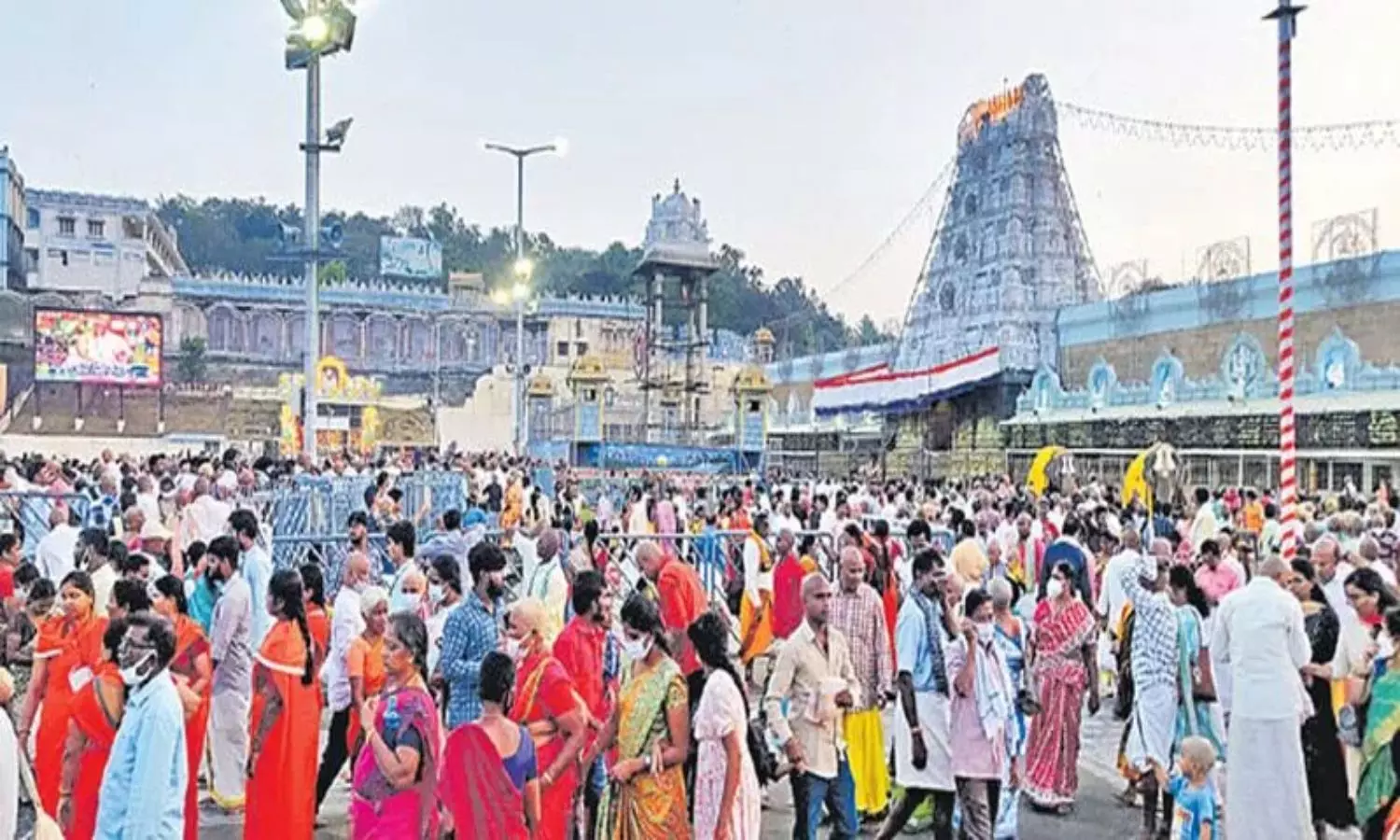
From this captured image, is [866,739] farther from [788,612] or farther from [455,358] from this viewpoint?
[455,358]

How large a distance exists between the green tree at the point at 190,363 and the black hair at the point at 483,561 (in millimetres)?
68109

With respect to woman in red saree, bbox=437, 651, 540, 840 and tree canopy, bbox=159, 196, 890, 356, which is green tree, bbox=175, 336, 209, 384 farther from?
woman in red saree, bbox=437, 651, 540, 840

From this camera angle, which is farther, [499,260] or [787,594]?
[499,260]

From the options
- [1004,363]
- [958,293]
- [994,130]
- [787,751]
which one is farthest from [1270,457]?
[994,130]

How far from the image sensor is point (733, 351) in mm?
69875

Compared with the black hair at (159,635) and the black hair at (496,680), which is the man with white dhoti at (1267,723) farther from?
the black hair at (159,635)

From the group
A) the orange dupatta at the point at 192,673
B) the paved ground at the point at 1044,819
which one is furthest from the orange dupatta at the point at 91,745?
the paved ground at the point at 1044,819

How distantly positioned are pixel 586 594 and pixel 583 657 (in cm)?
31

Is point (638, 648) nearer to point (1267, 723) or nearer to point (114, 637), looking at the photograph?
point (114, 637)

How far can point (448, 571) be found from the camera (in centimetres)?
700

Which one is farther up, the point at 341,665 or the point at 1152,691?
the point at 341,665

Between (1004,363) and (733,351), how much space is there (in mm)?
35152

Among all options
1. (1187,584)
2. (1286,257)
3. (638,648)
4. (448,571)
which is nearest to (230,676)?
(448,571)

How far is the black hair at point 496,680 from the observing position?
4.61 m
